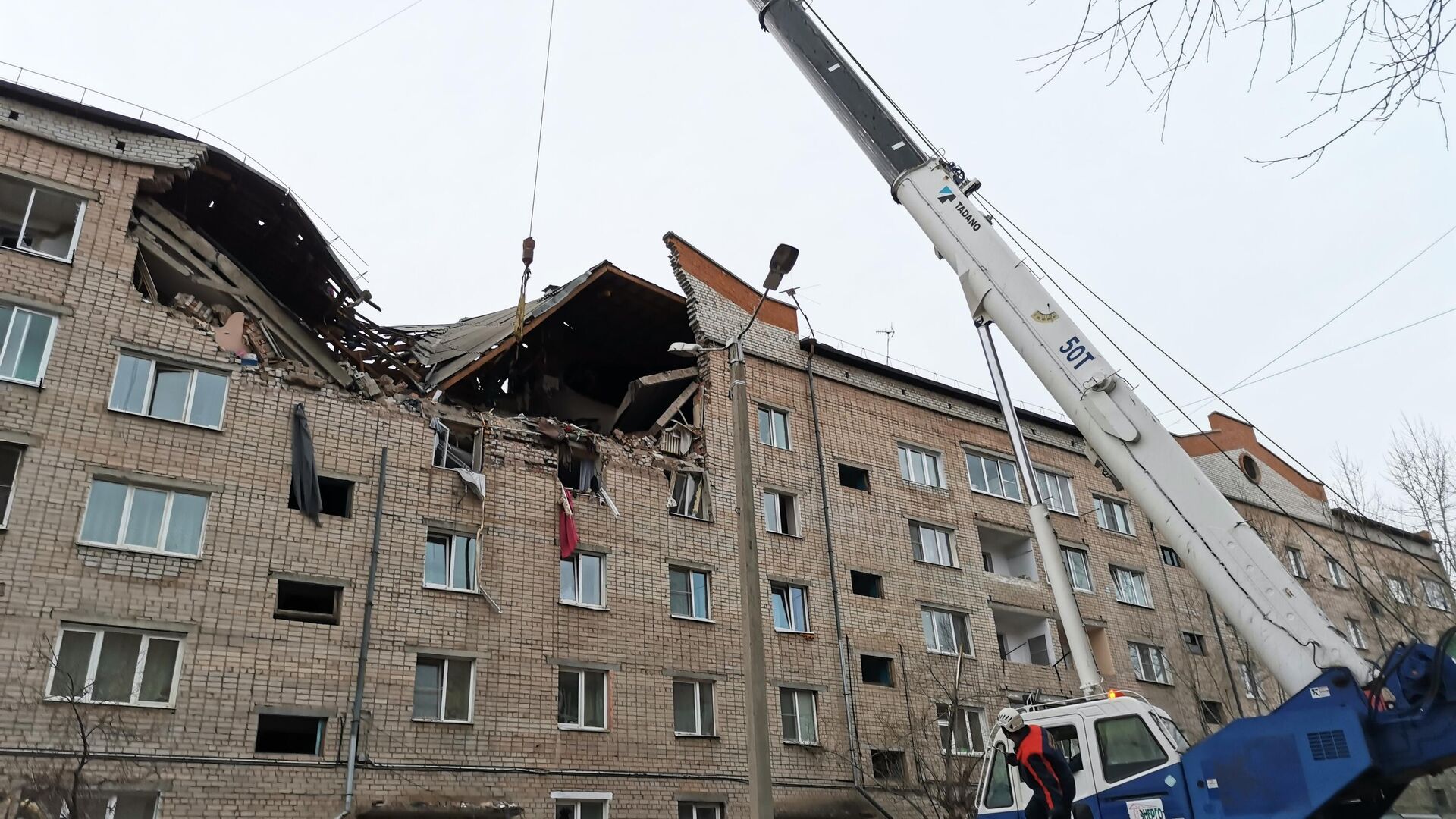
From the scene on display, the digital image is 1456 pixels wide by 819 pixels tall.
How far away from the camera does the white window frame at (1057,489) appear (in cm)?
2959

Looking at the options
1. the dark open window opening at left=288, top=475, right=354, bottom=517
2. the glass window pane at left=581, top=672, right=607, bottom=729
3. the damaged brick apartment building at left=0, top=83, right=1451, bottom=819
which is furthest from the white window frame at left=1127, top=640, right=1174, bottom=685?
the dark open window opening at left=288, top=475, right=354, bottom=517

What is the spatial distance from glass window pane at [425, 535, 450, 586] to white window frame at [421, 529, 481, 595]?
3 centimetres

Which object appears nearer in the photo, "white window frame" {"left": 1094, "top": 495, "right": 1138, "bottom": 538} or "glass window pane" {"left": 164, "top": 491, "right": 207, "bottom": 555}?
"glass window pane" {"left": 164, "top": 491, "right": 207, "bottom": 555}

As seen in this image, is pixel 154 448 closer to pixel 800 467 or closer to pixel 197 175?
pixel 197 175

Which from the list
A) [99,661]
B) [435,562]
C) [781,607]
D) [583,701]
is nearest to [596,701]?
[583,701]

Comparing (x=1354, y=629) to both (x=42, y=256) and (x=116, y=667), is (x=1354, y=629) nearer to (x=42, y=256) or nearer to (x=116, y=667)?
(x=116, y=667)

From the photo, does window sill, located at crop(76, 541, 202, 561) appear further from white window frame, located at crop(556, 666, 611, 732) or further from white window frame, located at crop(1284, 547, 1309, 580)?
white window frame, located at crop(1284, 547, 1309, 580)

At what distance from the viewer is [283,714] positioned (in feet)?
49.9

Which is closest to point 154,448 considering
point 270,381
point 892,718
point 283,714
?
point 270,381

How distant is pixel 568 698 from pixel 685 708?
2639 mm

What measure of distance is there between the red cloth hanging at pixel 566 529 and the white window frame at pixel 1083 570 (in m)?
15.5

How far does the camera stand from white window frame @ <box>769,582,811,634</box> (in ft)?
71.5

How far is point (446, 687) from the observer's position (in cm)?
1697

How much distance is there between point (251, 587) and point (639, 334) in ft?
42.1
